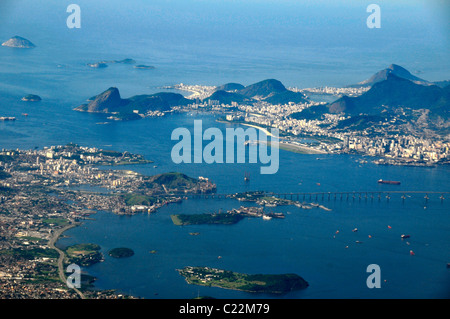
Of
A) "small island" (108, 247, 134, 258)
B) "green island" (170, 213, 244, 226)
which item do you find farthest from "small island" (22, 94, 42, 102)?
"small island" (108, 247, 134, 258)

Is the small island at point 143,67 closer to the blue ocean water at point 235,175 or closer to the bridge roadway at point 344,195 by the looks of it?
the blue ocean water at point 235,175

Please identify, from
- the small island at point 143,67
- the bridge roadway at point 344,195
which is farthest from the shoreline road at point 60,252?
the small island at point 143,67

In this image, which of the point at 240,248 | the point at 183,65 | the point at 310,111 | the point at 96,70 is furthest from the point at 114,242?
the point at 183,65

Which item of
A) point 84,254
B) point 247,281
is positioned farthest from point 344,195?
point 84,254

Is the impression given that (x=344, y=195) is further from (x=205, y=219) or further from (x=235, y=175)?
(x=205, y=219)

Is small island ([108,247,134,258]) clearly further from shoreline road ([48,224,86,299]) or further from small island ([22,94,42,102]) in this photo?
small island ([22,94,42,102])
